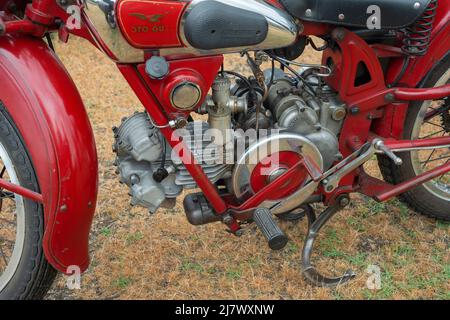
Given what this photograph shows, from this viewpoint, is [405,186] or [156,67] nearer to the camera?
[156,67]

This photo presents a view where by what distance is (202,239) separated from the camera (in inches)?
97.0

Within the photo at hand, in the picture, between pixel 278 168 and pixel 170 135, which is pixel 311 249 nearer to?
pixel 278 168

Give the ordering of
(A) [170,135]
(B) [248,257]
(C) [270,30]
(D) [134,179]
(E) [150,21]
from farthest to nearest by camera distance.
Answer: (B) [248,257] < (D) [134,179] < (A) [170,135] < (C) [270,30] < (E) [150,21]

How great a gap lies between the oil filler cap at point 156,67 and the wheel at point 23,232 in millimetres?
493

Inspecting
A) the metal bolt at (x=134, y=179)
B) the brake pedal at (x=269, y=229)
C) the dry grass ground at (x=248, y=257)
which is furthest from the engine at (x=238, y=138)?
the dry grass ground at (x=248, y=257)

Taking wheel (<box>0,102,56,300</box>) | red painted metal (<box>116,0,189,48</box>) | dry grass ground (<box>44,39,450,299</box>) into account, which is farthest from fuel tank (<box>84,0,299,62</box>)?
dry grass ground (<box>44,39,450,299</box>)

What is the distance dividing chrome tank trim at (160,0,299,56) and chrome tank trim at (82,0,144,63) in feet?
0.31

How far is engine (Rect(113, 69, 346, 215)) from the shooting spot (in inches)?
72.1

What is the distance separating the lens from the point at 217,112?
5.94 ft

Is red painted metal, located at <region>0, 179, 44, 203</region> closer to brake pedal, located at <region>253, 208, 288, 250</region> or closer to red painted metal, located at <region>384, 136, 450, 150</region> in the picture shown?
brake pedal, located at <region>253, 208, 288, 250</region>

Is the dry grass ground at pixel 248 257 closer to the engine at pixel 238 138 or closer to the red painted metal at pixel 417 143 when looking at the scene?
the engine at pixel 238 138

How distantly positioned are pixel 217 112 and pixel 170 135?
0.60ft

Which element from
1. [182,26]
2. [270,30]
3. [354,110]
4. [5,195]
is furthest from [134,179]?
[354,110]
